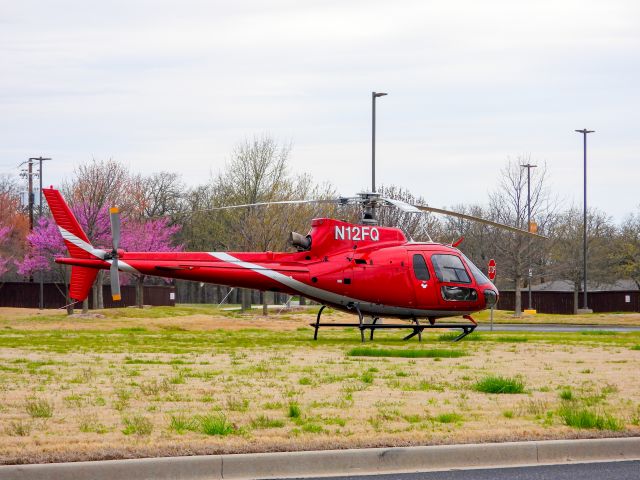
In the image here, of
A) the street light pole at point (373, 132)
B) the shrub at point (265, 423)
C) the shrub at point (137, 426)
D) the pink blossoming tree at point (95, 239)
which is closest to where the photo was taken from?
the shrub at point (137, 426)

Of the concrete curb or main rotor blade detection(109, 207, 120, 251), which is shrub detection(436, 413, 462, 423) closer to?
the concrete curb

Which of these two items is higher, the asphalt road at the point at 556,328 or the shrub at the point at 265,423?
the shrub at the point at 265,423

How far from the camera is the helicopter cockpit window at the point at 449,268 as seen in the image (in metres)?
25.2

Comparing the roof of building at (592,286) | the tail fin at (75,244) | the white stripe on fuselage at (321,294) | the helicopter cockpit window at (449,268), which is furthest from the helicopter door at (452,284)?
the roof of building at (592,286)

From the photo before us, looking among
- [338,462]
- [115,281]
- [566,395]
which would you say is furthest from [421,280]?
[338,462]

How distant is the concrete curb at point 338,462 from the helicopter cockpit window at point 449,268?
1542cm

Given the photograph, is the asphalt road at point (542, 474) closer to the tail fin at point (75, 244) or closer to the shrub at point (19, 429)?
the shrub at point (19, 429)

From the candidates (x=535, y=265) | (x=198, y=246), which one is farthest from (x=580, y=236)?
(x=198, y=246)

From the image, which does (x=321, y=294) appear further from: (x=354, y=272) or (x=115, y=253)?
(x=115, y=253)

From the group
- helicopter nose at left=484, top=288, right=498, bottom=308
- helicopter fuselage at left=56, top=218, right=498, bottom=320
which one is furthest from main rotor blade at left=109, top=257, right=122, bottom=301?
helicopter nose at left=484, top=288, right=498, bottom=308

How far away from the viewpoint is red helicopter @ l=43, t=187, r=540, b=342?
24672mm

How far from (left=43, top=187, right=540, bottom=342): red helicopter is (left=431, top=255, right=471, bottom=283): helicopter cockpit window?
0.02 m

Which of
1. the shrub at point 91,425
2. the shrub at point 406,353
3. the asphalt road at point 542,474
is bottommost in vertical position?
the asphalt road at point 542,474

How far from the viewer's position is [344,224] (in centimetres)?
2545
